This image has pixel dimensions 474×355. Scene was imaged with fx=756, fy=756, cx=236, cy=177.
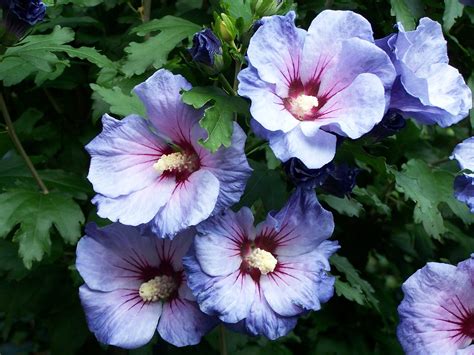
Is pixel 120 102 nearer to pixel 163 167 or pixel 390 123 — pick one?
pixel 163 167

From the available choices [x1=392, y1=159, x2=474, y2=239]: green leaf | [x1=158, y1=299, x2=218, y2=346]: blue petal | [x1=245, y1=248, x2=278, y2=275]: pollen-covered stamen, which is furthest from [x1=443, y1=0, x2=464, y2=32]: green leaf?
[x1=158, y1=299, x2=218, y2=346]: blue petal

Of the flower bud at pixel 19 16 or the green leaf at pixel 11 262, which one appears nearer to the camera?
the flower bud at pixel 19 16

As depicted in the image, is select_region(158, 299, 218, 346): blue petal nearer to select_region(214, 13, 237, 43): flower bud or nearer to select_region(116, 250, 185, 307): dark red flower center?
select_region(116, 250, 185, 307): dark red flower center

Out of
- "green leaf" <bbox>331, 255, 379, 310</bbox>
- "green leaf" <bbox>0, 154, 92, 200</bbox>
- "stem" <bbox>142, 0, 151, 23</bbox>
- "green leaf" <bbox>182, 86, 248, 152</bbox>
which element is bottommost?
"green leaf" <bbox>331, 255, 379, 310</bbox>

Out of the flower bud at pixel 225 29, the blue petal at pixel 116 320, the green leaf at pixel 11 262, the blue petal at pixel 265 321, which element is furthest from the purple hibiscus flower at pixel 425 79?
the green leaf at pixel 11 262

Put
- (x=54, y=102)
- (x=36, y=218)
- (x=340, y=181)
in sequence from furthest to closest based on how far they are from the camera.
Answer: (x=54, y=102) → (x=36, y=218) → (x=340, y=181)

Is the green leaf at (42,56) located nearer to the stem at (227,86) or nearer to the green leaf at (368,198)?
the stem at (227,86)

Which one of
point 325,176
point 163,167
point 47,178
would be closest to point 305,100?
point 325,176
